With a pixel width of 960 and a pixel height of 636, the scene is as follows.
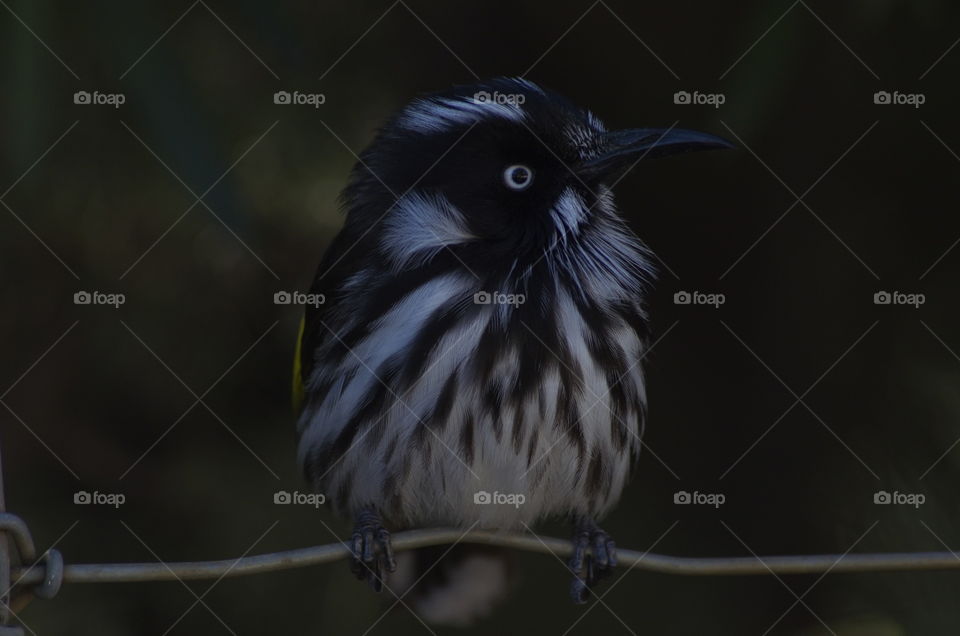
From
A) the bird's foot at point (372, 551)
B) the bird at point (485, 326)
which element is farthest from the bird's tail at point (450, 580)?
the bird's foot at point (372, 551)

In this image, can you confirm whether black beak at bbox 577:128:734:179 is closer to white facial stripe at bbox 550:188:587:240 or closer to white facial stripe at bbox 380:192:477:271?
white facial stripe at bbox 550:188:587:240

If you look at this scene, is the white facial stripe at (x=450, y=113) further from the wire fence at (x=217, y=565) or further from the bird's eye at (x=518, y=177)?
the wire fence at (x=217, y=565)

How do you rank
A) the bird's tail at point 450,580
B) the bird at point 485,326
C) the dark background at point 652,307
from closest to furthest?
the bird at point 485,326
the bird's tail at point 450,580
the dark background at point 652,307

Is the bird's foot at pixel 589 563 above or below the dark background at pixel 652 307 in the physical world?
below

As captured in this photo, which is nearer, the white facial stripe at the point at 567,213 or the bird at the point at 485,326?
the bird at the point at 485,326

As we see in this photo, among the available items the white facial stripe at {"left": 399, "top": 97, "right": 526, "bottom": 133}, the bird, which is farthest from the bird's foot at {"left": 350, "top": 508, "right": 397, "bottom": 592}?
the white facial stripe at {"left": 399, "top": 97, "right": 526, "bottom": 133}

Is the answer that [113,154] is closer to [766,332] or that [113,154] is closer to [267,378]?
[267,378]
